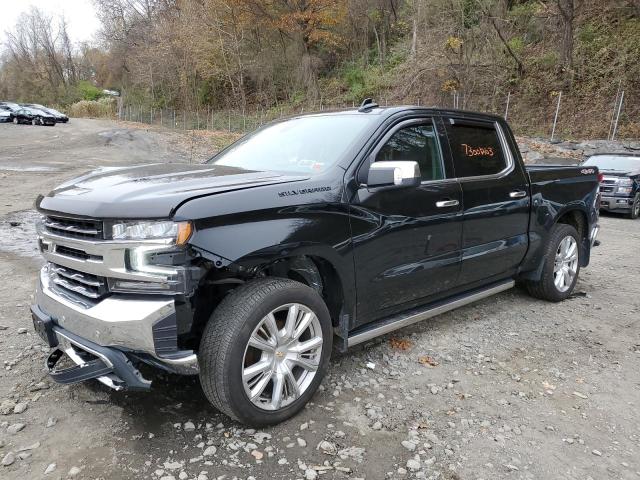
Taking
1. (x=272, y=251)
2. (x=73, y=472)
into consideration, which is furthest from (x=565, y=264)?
(x=73, y=472)

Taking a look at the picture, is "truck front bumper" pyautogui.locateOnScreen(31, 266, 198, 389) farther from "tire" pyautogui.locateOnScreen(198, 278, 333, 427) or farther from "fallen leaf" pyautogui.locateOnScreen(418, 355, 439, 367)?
"fallen leaf" pyautogui.locateOnScreen(418, 355, 439, 367)

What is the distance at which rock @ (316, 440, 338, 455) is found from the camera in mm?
2674

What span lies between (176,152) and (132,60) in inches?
1229

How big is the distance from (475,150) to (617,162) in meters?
11.0

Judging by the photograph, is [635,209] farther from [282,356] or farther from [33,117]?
[33,117]

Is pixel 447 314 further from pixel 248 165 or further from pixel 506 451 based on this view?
pixel 248 165

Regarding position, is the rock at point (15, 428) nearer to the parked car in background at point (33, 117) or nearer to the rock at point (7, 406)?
the rock at point (7, 406)

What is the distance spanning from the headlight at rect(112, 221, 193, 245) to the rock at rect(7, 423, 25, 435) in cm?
131

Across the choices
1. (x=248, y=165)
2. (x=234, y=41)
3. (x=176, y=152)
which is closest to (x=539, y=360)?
(x=248, y=165)

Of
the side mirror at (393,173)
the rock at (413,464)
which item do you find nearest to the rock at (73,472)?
the rock at (413,464)

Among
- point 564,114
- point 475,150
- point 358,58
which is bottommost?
point 475,150

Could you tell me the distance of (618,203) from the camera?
12344 millimetres

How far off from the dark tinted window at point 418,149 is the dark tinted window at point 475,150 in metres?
0.21

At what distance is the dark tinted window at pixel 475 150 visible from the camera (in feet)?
13.3
